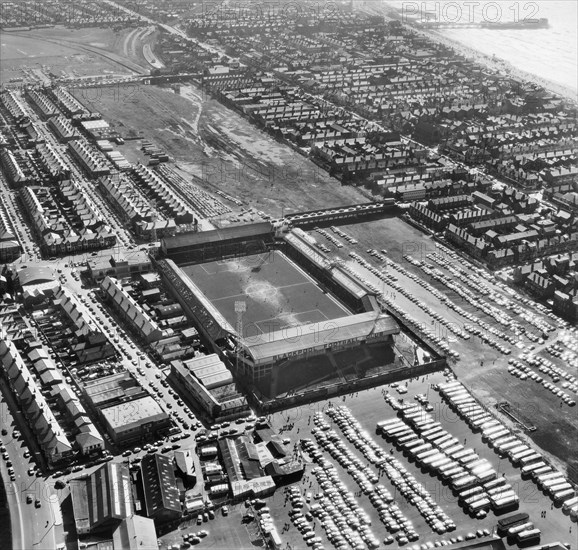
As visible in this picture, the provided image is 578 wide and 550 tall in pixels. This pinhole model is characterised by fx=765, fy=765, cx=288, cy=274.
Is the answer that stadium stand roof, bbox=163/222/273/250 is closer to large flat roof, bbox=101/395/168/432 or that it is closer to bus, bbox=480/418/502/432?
large flat roof, bbox=101/395/168/432

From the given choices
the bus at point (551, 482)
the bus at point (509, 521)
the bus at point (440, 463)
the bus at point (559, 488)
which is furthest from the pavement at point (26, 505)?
the bus at point (559, 488)

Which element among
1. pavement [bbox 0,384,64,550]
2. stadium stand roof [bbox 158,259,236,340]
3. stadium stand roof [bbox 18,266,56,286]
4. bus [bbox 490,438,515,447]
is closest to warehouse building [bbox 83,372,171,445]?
pavement [bbox 0,384,64,550]

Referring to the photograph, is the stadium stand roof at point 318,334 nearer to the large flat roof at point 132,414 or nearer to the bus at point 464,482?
the large flat roof at point 132,414

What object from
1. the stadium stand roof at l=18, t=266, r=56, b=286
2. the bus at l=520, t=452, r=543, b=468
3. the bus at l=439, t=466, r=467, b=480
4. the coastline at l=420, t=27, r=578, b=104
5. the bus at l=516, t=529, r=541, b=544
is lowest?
the bus at l=516, t=529, r=541, b=544

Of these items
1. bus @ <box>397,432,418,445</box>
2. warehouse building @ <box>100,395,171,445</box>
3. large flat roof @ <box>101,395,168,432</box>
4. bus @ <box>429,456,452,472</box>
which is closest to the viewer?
bus @ <box>429,456,452,472</box>

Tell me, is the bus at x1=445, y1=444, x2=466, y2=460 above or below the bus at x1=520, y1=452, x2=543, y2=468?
below

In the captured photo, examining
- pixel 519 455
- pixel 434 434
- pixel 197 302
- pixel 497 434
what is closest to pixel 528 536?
pixel 519 455

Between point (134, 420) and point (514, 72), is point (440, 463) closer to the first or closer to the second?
point (134, 420)
